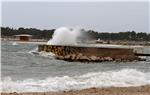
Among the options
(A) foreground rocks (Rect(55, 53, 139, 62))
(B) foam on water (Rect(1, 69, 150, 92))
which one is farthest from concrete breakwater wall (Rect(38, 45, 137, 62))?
(B) foam on water (Rect(1, 69, 150, 92))

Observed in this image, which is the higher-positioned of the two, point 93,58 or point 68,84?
point 68,84

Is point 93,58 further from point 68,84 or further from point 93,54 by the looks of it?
point 68,84

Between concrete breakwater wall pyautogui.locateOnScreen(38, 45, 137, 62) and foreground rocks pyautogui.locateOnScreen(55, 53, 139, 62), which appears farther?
concrete breakwater wall pyautogui.locateOnScreen(38, 45, 137, 62)

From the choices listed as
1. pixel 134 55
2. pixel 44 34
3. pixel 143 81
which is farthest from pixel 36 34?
pixel 143 81

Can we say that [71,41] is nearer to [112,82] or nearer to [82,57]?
[82,57]

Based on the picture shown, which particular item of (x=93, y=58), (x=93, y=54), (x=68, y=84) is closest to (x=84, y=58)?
(x=93, y=58)

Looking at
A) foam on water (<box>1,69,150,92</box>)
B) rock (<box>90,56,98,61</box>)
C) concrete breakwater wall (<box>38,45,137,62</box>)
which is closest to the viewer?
foam on water (<box>1,69,150,92</box>)

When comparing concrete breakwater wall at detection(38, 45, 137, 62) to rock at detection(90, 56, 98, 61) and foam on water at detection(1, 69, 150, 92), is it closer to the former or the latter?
rock at detection(90, 56, 98, 61)

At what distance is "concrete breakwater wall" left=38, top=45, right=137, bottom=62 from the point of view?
3659 cm

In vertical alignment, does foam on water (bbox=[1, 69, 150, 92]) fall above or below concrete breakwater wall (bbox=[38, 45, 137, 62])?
above

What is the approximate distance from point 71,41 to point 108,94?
41734mm

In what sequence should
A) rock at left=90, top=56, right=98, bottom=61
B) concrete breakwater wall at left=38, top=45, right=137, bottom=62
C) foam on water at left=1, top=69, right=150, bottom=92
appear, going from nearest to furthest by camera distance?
foam on water at left=1, top=69, right=150, bottom=92 → rock at left=90, top=56, right=98, bottom=61 → concrete breakwater wall at left=38, top=45, right=137, bottom=62

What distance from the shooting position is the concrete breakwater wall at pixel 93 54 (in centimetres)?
3659

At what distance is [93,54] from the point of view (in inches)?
1485
